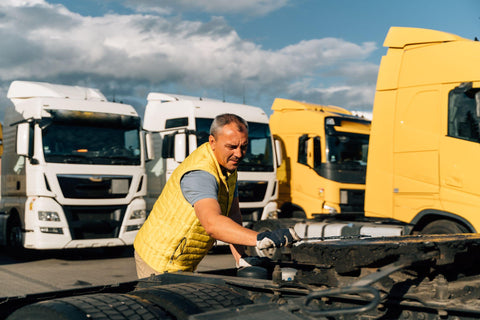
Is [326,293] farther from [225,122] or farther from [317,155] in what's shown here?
[317,155]

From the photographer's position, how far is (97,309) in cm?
223

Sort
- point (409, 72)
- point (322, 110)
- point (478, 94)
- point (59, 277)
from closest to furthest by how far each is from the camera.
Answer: point (478, 94), point (409, 72), point (59, 277), point (322, 110)

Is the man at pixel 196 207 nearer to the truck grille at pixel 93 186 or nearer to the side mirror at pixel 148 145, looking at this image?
the truck grille at pixel 93 186

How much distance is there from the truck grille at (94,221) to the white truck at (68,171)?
0.02 metres

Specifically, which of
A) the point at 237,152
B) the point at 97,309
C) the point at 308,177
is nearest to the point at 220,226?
the point at 237,152

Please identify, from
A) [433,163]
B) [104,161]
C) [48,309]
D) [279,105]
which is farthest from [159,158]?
[48,309]

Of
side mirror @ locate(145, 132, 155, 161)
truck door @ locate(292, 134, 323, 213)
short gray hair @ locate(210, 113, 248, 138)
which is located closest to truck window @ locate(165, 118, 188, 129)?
side mirror @ locate(145, 132, 155, 161)

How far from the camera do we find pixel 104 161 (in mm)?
12172

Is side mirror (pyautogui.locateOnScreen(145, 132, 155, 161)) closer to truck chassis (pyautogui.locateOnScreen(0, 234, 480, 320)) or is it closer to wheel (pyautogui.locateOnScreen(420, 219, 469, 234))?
wheel (pyautogui.locateOnScreen(420, 219, 469, 234))

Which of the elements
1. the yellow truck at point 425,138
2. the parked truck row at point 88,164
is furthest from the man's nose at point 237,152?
the parked truck row at point 88,164

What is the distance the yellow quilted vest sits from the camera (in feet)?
10.2

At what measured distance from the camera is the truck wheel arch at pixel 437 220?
348 inches

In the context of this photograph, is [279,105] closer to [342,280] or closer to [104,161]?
[104,161]

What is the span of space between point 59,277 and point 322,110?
785cm
